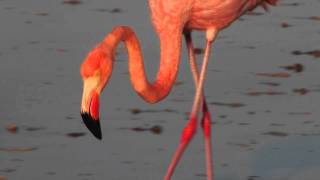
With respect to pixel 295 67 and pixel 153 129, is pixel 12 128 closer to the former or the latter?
pixel 153 129

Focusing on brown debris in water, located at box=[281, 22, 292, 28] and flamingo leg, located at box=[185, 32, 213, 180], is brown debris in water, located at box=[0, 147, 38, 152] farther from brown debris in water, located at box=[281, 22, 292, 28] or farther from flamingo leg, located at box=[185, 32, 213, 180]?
brown debris in water, located at box=[281, 22, 292, 28]

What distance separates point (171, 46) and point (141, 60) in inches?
17.5

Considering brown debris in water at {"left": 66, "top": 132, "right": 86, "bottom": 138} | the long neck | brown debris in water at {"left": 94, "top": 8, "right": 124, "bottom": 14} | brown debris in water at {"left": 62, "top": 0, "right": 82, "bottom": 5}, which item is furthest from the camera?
brown debris in water at {"left": 62, "top": 0, "right": 82, "bottom": 5}

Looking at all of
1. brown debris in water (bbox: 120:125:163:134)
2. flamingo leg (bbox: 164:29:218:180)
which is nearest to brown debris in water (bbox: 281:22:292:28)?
brown debris in water (bbox: 120:125:163:134)

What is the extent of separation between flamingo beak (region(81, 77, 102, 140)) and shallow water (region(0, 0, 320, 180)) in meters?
1.16

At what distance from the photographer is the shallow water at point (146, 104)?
9867mm

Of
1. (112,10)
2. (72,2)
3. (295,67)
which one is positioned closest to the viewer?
(295,67)

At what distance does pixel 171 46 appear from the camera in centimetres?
927

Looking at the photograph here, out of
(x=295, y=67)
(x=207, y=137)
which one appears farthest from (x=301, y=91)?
(x=207, y=137)

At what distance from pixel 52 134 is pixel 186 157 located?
1.12 meters

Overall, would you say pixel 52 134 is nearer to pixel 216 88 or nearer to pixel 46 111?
pixel 46 111

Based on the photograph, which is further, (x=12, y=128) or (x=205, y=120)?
(x=12, y=128)

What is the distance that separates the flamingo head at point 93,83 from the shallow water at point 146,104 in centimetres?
116

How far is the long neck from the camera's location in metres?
8.76
